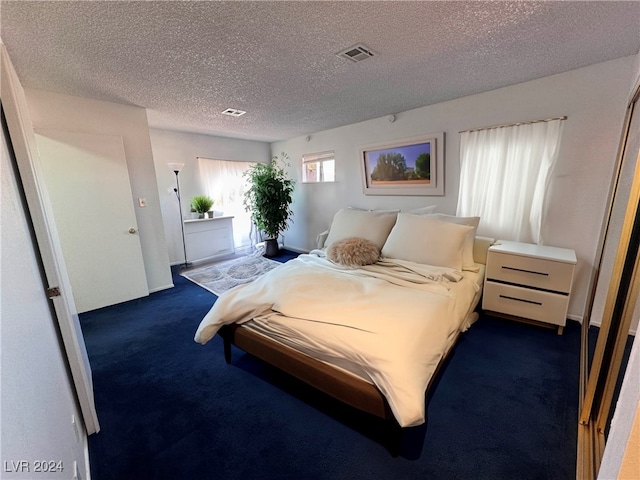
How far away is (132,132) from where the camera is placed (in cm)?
301

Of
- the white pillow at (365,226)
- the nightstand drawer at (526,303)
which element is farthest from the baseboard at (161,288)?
the nightstand drawer at (526,303)

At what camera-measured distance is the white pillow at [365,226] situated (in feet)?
9.33

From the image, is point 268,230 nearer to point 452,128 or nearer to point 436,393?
point 452,128

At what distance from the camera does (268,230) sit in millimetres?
4824

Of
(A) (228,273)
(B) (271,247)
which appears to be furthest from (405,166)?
(A) (228,273)

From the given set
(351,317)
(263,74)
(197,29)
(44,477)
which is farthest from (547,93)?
(44,477)

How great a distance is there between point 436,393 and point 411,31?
231 cm

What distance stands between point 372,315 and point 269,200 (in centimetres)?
355

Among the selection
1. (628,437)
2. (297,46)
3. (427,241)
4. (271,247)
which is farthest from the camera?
(271,247)

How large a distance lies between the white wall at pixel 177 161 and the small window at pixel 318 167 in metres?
1.53

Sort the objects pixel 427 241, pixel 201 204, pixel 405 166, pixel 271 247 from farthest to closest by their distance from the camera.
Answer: pixel 271 247 < pixel 201 204 < pixel 405 166 < pixel 427 241

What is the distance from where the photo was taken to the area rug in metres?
3.57

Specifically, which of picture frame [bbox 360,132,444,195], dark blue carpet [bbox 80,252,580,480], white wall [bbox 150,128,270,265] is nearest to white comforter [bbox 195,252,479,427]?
dark blue carpet [bbox 80,252,580,480]

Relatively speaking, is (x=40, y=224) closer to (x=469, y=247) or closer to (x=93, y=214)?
(x=93, y=214)
